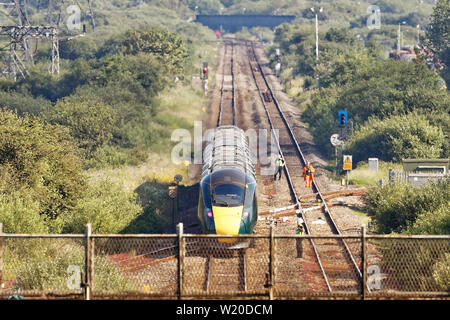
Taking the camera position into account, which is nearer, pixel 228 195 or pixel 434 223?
pixel 434 223

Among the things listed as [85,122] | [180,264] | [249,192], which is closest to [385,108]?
[85,122]

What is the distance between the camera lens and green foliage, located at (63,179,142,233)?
23.8 m

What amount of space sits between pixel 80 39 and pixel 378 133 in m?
57.3

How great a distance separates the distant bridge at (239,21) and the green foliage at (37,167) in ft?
431

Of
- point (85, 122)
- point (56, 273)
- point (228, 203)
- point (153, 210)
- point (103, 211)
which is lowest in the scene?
point (153, 210)

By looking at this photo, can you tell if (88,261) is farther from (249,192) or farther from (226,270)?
(249,192)

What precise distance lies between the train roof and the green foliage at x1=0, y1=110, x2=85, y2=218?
5.40m

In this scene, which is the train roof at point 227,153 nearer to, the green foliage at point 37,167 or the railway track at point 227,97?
the green foliage at point 37,167

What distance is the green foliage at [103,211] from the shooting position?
78.0 ft

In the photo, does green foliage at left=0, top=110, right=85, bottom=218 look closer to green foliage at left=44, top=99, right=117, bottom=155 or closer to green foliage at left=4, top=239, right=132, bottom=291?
green foliage at left=4, top=239, right=132, bottom=291

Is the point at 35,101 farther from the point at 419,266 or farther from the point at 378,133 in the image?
the point at 419,266

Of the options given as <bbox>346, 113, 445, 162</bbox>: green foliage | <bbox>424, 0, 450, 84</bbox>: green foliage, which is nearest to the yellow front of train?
<bbox>346, 113, 445, 162</bbox>: green foliage

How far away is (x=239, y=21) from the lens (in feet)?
515

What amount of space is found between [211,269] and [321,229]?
787cm
